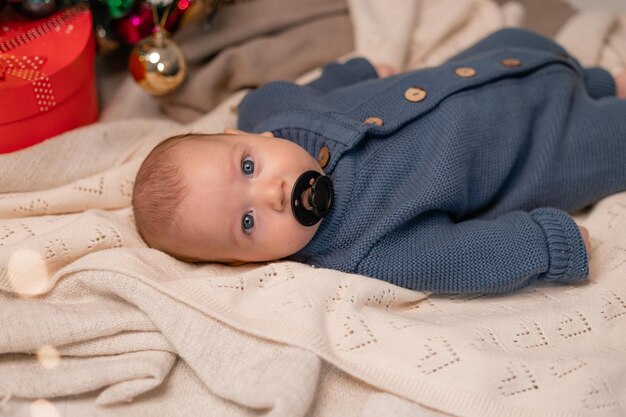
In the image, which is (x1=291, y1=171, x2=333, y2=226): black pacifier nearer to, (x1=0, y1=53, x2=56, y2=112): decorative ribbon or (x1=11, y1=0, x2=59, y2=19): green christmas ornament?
(x1=0, y1=53, x2=56, y2=112): decorative ribbon

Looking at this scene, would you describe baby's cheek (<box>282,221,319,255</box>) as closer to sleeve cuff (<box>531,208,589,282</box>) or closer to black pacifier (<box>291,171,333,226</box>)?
black pacifier (<box>291,171,333,226</box>)

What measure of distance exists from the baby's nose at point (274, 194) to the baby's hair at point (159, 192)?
137mm

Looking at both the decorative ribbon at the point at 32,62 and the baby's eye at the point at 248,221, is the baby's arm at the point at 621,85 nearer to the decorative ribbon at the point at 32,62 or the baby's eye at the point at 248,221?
the baby's eye at the point at 248,221

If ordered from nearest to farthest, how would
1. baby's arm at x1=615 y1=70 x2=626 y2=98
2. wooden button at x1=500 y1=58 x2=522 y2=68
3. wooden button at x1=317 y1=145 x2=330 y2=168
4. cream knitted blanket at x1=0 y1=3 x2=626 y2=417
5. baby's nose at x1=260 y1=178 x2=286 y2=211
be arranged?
cream knitted blanket at x1=0 y1=3 x2=626 y2=417 < baby's nose at x1=260 y1=178 x2=286 y2=211 < wooden button at x1=317 y1=145 x2=330 y2=168 < wooden button at x1=500 y1=58 x2=522 y2=68 < baby's arm at x1=615 y1=70 x2=626 y2=98

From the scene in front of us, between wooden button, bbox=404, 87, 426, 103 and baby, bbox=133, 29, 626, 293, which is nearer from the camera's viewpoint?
baby, bbox=133, 29, 626, 293

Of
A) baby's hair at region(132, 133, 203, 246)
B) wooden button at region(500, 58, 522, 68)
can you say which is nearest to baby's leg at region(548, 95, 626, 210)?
wooden button at region(500, 58, 522, 68)

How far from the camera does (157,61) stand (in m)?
1.49

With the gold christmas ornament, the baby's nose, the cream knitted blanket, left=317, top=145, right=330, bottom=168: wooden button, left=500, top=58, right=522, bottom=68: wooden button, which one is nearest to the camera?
the cream knitted blanket

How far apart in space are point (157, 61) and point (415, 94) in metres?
0.58

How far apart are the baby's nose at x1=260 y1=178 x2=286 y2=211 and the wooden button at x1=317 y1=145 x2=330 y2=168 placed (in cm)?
14

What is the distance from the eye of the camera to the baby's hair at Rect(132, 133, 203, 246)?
3.78ft

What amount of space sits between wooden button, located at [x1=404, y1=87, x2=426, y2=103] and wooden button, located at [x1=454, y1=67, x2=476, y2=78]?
0.09 meters

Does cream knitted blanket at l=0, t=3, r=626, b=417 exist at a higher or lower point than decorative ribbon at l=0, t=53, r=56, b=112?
lower

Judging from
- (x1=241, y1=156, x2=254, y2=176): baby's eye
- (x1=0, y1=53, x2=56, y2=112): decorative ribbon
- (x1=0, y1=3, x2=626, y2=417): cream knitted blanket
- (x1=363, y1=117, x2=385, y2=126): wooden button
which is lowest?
(x1=0, y1=3, x2=626, y2=417): cream knitted blanket
